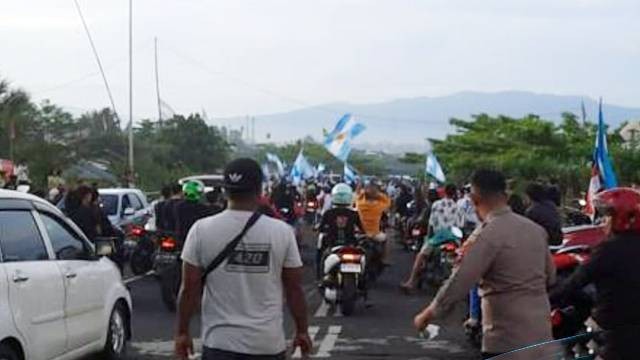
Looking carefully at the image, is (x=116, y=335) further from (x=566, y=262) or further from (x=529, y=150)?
(x=529, y=150)

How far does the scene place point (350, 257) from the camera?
1377 cm

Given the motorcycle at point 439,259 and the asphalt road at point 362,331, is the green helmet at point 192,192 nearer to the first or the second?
the asphalt road at point 362,331

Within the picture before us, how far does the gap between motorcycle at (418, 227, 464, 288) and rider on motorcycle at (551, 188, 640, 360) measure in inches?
352

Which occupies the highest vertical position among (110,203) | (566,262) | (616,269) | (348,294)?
(616,269)

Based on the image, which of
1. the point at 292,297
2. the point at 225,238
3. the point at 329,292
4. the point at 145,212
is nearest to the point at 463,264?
the point at 292,297

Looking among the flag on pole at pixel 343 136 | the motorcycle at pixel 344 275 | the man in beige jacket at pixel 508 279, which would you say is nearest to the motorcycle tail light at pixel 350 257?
the motorcycle at pixel 344 275

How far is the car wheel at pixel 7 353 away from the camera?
7574 mm

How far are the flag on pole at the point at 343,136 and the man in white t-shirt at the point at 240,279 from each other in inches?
1335

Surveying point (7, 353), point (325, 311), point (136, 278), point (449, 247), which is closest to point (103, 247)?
point (7, 353)

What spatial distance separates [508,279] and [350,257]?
25.8 feet

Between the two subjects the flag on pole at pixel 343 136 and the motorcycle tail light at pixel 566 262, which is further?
the flag on pole at pixel 343 136

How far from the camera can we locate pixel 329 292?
545 inches

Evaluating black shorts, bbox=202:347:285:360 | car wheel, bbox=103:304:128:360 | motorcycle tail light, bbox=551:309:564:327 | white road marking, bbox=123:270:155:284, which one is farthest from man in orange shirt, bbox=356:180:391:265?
black shorts, bbox=202:347:285:360

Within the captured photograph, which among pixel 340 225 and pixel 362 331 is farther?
pixel 340 225
